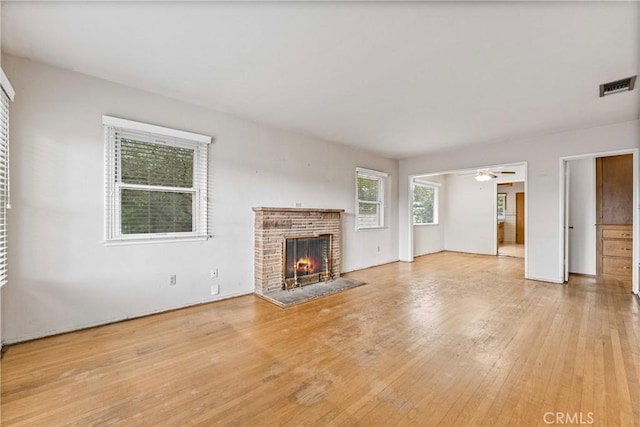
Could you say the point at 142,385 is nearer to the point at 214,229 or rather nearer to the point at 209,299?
the point at 209,299

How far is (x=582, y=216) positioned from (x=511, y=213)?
21.0 feet

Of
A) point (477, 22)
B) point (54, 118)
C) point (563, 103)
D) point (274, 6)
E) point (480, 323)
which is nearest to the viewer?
point (274, 6)

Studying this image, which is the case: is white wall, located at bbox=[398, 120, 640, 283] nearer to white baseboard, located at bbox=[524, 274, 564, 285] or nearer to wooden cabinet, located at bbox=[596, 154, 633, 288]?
white baseboard, located at bbox=[524, 274, 564, 285]

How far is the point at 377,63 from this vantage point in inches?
102

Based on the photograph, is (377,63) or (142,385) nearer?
(142,385)

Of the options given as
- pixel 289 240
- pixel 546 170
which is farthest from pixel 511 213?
pixel 289 240

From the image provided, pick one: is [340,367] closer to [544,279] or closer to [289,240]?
[289,240]

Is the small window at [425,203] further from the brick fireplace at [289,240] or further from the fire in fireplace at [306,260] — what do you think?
the fire in fireplace at [306,260]

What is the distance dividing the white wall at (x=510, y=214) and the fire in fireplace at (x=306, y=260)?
9.98 m

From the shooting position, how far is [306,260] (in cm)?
471

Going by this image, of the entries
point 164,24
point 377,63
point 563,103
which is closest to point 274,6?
point 164,24

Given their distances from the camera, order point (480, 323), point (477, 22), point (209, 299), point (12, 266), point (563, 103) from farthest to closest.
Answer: point (209, 299), point (563, 103), point (480, 323), point (12, 266), point (477, 22)

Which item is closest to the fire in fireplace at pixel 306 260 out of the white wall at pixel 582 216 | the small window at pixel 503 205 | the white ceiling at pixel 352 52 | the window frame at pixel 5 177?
the white ceiling at pixel 352 52

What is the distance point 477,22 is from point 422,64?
1.98 ft
